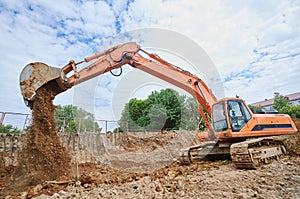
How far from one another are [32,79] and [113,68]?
204 centimetres

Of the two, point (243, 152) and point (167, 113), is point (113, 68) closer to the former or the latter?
point (243, 152)

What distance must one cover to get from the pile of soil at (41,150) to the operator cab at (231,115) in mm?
4242

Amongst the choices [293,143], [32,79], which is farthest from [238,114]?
[32,79]

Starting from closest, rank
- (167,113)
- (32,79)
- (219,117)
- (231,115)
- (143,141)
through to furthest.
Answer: (32,79)
(231,115)
(219,117)
(143,141)
(167,113)

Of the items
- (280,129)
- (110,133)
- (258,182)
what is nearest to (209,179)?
(258,182)

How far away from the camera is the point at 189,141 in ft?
47.3

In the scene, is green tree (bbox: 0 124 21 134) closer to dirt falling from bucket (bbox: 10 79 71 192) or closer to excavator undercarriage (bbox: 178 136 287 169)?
dirt falling from bucket (bbox: 10 79 71 192)

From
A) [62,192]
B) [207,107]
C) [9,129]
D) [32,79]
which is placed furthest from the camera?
[9,129]

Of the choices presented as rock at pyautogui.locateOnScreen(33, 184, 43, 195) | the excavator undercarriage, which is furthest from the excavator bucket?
the excavator undercarriage

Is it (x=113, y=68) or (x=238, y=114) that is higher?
(x=113, y=68)

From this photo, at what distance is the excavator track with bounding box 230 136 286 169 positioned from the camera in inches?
163

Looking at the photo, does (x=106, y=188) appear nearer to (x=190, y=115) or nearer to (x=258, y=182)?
(x=258, y=182)

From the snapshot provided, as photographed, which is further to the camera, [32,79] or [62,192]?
[32,79]

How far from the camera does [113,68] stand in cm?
537
